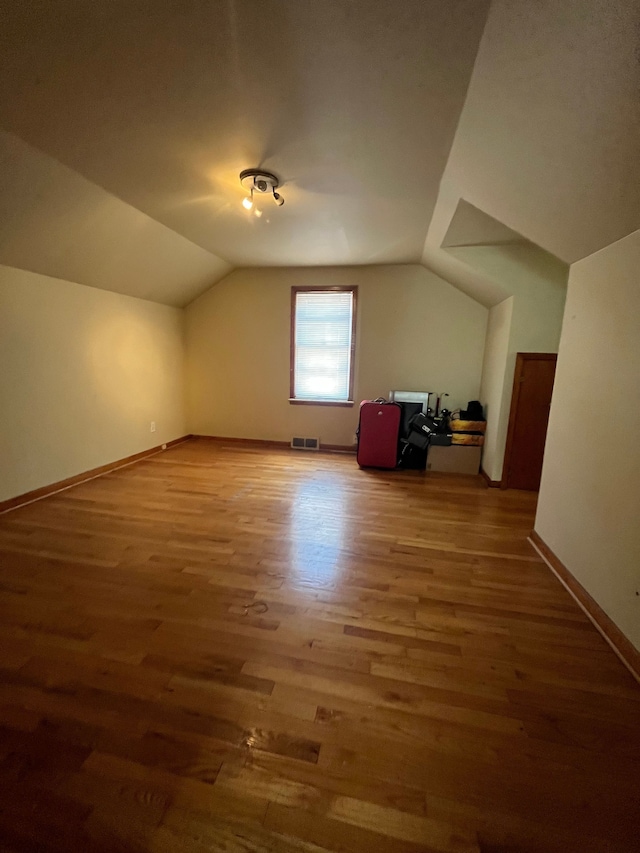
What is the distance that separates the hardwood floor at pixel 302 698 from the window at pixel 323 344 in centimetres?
292

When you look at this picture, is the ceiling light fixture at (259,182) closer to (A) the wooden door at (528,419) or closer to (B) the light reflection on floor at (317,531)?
(B) the light reflection on floor at (317,531)

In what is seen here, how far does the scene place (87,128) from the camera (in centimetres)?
202

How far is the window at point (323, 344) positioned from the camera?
5188 mm

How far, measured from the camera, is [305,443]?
18.2 ft

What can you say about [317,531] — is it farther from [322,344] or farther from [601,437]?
[322,344]

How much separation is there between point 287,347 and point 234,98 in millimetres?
3631

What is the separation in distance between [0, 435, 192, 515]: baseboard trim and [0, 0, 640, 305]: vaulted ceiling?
6.80 feet

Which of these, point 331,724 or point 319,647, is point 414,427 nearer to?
point 319,647

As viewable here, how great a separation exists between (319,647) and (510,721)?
84 cm

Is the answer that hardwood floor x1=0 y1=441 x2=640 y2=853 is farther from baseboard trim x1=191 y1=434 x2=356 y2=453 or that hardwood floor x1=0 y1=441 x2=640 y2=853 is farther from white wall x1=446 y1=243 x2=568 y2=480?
baseboard trim x1=191 y1=434 x2=356 y2=453

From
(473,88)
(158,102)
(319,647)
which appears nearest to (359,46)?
(473,88)

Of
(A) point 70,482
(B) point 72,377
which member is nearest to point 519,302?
(B) point 72,377

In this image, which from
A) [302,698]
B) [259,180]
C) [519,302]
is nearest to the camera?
[302,698]

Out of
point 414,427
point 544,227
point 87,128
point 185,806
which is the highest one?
point 87,128
